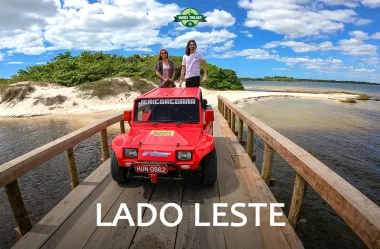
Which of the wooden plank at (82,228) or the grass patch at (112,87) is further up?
the grass patch at (112,87)

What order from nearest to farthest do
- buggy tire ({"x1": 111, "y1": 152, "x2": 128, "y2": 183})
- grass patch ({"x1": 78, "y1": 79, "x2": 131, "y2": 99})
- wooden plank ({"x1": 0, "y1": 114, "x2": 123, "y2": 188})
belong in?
wooden plank ({"x1": 0, "y1": 114, "x2": 123, "y2": 188}), buggy tire ({"x1": 111, "y1": 152, "x2": 128, "y2": 183}), grass patch ({"x1": 78, "y1": 79, "x2": 131, "y2": 99})

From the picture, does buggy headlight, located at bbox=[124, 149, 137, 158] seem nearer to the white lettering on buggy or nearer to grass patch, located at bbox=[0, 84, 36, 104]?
the white lettering on buggy

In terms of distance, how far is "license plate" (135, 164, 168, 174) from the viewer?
3.74 meters

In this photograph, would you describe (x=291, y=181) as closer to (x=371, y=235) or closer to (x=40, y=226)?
(x=371, y=235)

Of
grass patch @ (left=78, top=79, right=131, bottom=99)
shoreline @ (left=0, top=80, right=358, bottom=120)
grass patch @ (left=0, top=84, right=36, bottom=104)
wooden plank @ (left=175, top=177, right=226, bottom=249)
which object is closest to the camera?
wooden plank @ (left=175, top=177, right=226, bottom=249)

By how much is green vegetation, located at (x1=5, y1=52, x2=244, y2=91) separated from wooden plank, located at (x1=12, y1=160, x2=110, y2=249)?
1727cm

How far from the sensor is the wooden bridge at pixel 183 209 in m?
2.42

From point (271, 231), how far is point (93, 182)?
→ 3001mm

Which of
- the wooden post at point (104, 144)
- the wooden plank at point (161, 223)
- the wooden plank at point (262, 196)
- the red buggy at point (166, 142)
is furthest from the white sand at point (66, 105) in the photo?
the wooden plank at point (161, 223)

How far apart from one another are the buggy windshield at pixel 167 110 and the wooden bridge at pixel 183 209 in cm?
109

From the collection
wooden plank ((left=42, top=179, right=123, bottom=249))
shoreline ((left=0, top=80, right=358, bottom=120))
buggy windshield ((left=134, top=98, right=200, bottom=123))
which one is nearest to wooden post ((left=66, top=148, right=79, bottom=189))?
wooden plank ((left=42, top=179, right=123, bottom=249))

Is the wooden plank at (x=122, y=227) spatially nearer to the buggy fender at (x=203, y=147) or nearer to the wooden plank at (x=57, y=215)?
the wooden plank at (x=57, y=215)

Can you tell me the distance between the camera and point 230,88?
34.2 meters

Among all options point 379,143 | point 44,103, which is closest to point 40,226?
point 379,143
